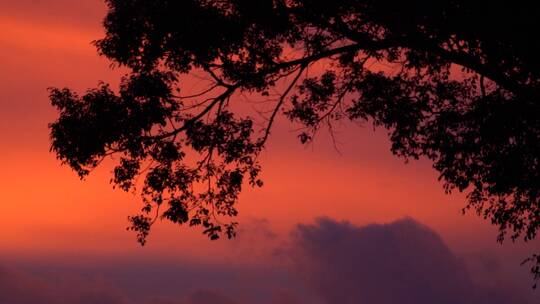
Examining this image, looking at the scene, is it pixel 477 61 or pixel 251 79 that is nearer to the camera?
pixel 477 61

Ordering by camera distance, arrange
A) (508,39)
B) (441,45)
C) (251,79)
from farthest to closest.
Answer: (251,79)
(441,45)
(508,39)

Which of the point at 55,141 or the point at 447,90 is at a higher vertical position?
the point at 447,90

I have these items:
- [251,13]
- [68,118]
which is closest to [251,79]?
[251,13]

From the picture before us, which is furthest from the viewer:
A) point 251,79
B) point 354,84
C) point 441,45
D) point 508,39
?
point 354,84

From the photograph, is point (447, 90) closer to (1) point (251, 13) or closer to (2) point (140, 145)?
(1) point (251, 13)

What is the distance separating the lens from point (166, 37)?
20141mm

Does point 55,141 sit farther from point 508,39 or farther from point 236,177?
point 508,39

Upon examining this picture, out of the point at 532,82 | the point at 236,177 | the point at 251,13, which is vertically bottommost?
the point at 236,177

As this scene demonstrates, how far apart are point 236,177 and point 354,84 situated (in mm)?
4128

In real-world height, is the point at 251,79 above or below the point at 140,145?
above

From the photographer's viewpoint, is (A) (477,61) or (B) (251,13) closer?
(A) (477,61)

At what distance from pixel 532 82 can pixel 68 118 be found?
34.4 feet

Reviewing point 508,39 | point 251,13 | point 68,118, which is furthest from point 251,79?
point 508,39

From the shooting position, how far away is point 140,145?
816 inches
